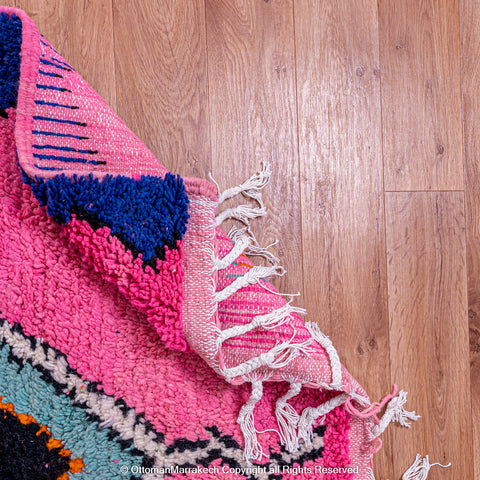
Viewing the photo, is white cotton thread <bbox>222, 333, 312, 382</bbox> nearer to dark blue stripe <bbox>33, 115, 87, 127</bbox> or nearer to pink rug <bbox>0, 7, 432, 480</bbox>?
pink rug <bbox>0, 7, 432, 480</bbox>

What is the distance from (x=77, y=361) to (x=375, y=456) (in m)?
0.63

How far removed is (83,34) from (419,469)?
113 cm

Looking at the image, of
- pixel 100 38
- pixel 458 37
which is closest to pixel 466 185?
pixel 458 37

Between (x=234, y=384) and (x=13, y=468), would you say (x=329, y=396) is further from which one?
(x=13, y=468)

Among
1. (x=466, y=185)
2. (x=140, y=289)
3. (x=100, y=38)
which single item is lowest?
(x=140, y=289)

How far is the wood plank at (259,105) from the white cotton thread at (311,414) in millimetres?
219

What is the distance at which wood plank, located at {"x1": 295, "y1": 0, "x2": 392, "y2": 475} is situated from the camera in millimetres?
725

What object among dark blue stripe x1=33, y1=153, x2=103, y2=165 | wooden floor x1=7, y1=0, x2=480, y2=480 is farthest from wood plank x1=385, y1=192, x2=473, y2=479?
dark blue stripe x1=33, y1=153, x2=103, y2=165

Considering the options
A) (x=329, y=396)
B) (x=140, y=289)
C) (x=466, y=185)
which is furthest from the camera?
(x=466, y=185)

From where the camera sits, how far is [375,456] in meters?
0.74

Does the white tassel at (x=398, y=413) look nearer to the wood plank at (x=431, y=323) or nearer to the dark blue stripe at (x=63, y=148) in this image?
the wood plank at (x=431, y=323)

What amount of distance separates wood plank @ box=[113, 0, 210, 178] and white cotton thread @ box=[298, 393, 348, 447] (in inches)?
19.8

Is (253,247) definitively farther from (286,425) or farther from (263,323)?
(286,425)

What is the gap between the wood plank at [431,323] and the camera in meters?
0.75
